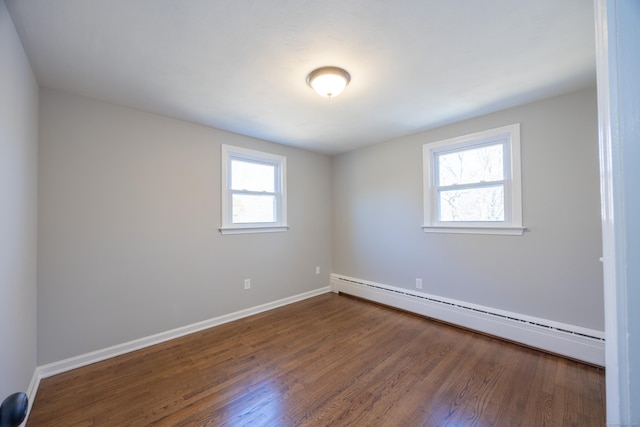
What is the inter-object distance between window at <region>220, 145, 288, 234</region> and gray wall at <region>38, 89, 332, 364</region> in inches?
4.6

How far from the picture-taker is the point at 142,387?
1.98 meters

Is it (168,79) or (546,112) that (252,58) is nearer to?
(168,79)

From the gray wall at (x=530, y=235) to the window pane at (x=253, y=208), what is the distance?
5.36 feet

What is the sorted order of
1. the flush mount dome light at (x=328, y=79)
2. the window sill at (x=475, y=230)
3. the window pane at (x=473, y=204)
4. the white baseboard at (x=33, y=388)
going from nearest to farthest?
1. the white baseboard at (x=33, y=388)
2. the flush mount dome light at (x=328, y=79)
3. the window sill at (x=475, y=230)
4. the window pane at (x=473, y=204)

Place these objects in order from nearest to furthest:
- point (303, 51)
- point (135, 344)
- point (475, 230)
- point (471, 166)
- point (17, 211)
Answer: point (17, 211) → point (303, 51) → point (135, 344) → point (475, 230) → point (471, 166)

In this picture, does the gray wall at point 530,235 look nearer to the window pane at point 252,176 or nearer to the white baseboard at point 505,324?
the white baseboard at point 505,324

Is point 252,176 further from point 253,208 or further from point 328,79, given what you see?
point 328,79

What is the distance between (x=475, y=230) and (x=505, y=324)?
0.99m

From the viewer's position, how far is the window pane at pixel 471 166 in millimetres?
2852

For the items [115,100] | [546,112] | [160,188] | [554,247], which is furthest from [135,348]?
[546,112]

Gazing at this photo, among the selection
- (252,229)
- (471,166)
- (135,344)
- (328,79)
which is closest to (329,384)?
(135,344)

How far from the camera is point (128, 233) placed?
2.53 meters

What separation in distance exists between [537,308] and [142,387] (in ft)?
11.6

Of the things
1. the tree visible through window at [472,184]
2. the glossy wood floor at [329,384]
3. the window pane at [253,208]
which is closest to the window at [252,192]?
the window pane at [253,208]
